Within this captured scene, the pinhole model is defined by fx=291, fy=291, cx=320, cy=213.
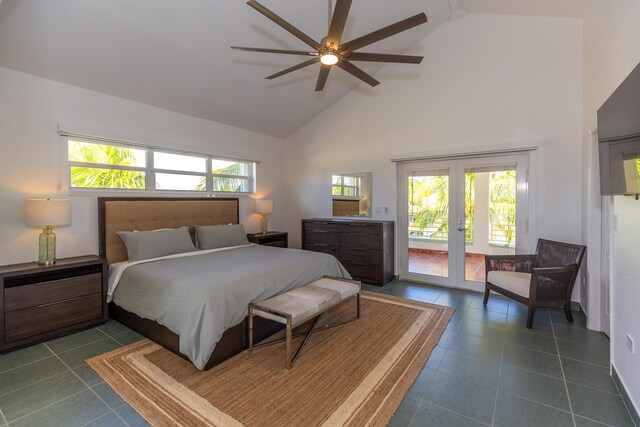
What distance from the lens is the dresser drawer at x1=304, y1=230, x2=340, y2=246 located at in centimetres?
526

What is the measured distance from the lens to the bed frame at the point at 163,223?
2633mm

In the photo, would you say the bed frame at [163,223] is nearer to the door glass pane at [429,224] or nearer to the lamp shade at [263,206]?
the lamp shade at [263,206]

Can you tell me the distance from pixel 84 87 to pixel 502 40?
5509mm

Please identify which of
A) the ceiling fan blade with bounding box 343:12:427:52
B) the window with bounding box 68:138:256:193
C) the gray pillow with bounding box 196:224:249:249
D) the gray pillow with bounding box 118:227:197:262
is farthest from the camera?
the gray pillow with bounding box 196:224:249:249

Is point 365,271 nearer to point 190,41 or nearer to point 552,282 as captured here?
point 552,282

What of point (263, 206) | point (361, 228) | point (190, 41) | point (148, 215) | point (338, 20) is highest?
point (190, 41)

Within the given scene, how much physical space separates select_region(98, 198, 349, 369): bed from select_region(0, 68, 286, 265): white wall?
33 centimetres

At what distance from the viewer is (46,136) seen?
130 inches

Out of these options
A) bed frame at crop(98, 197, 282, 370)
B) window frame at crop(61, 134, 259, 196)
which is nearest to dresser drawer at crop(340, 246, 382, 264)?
bed frame at crop(98, 197, 282, 370)

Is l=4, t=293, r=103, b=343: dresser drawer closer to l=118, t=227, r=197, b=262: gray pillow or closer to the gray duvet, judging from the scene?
the gray duvet

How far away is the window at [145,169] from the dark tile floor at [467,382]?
1.89m

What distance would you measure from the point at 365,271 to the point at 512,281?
6.93 feet

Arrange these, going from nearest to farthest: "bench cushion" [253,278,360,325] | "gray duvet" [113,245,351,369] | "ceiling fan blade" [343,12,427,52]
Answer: "ceiling fan blade" [343,12,427,52], "gray duvet" [113,245,351,369], "bench cushion" [253,278,360,325]

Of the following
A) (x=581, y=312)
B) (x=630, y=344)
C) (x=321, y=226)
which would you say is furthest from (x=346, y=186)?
(x=630, y=344)
